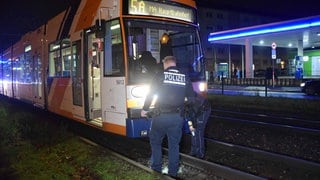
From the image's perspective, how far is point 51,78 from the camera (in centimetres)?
1391

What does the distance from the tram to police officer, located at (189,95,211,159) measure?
96 centimetres

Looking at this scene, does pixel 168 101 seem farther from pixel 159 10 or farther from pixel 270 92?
pixel 270 92

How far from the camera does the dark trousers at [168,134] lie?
22.2 feet

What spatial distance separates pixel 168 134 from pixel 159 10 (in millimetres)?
3377

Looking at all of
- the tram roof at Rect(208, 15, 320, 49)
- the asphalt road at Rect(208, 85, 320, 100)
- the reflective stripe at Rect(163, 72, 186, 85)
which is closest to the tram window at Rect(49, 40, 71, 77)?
the reflective stripe at Rect(163, 72, 186, 85)

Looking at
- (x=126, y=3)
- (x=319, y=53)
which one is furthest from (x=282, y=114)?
(x=319, y=53)

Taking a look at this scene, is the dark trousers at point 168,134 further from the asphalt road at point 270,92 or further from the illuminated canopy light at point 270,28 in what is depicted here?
the illuminated canopy light at point 270,28

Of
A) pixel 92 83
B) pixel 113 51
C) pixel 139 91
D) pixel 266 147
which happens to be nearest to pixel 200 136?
pixel 139 91

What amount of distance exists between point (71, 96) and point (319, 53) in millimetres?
34703

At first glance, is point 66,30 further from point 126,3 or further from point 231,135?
point 231,135

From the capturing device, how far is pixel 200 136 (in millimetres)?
8758

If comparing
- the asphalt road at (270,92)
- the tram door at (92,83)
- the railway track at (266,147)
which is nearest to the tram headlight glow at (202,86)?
the railway track at (266,147)

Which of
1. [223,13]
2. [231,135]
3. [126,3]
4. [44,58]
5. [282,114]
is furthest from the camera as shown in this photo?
[223,13]

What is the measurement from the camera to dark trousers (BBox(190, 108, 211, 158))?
861 cm
